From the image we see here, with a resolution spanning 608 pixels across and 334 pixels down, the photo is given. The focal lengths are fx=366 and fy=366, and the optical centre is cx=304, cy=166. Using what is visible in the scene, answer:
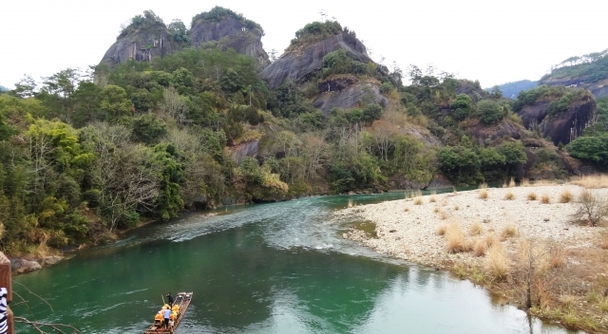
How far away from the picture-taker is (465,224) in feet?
74.7

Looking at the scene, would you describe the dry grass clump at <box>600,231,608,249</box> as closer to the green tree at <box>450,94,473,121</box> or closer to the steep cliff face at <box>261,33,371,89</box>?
the green tree at <box>450,94,473,121</box>

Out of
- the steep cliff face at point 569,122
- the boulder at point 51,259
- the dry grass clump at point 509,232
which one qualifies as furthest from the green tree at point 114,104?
the steep cliff face at point 569,122

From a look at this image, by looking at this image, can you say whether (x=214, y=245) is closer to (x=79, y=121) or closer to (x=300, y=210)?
(x=300, y=210)

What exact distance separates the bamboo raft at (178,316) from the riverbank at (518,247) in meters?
10.9

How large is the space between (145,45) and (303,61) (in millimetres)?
51876

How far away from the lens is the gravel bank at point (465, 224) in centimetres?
1800

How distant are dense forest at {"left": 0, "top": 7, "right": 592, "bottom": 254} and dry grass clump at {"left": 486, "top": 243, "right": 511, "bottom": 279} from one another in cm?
2396

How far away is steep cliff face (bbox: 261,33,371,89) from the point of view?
9750 cm

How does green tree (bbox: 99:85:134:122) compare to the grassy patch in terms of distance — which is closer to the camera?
the grassy patch

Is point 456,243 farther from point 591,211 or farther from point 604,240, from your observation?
point 591,211

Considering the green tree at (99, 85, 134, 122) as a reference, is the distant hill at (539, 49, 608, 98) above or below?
above

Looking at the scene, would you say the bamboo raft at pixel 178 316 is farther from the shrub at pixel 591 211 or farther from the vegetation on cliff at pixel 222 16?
the vegetation on cliff at pixel 222 16

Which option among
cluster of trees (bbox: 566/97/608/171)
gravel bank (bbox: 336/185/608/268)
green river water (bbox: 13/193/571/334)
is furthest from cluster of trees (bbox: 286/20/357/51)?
green river water (bbox: 13/193/571/334)

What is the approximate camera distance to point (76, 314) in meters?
14.0
